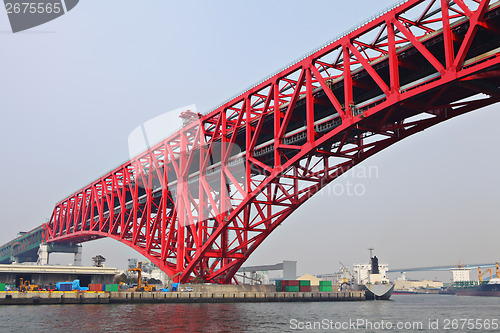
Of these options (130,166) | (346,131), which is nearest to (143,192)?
(130,166)

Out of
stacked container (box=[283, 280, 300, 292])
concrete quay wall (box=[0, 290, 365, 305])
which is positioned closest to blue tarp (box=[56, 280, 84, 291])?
concrete quay wall (box=[0, 290, 365, 305])

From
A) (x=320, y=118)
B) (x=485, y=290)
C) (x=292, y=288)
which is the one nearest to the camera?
(x=320, y=118)

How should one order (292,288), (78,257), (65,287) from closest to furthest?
(65,287) < (292,288) < (78,257)

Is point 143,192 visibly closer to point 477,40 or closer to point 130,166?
point 130,166

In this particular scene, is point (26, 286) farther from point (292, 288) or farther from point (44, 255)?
point (44, 255)

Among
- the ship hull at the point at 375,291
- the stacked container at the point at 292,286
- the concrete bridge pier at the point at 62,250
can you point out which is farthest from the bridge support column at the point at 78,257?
the ship hull at the point at 375,291

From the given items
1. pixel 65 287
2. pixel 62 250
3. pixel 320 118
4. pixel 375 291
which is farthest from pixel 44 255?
pixel 320 118

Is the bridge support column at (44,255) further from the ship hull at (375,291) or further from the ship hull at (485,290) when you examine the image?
the ship hull at (485,290)

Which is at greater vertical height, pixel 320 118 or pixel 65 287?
pixel 320 118

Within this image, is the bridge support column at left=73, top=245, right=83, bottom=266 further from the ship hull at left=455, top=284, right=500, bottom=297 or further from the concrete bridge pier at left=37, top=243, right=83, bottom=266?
the ship hull at left=455, top=284, right=500, bottom=297

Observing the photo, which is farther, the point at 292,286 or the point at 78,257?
the point at 78,257

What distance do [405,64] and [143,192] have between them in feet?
214

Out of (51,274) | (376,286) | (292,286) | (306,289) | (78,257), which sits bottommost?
(376,286)

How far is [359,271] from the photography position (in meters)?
138
